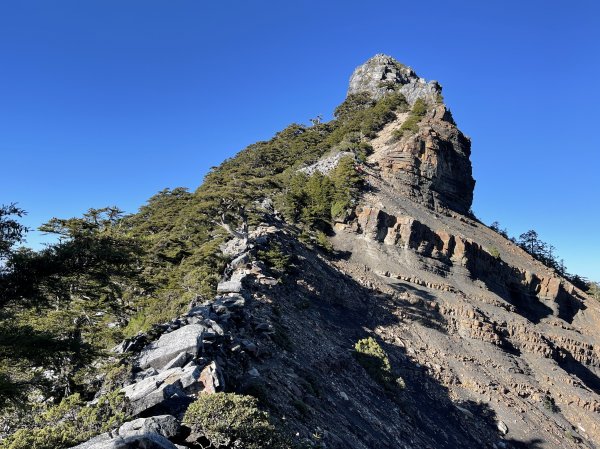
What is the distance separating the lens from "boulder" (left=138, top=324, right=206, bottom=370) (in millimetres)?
12703

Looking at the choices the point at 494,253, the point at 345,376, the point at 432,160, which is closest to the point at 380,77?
the point at 432,160

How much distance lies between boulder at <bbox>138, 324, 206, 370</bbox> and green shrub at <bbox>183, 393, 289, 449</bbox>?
3.64m

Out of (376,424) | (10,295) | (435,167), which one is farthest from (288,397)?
(435,167)

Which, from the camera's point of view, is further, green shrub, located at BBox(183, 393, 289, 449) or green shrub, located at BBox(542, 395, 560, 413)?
green shrub, located at BBox(542, 395, 560, 413)

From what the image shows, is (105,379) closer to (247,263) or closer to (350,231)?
(247,263)

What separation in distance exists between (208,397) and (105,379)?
545 cm

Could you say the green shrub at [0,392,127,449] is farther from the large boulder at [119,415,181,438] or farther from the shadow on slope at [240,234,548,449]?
the shadow on slope at [240,234,548,449]

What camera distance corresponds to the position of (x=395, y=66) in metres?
111

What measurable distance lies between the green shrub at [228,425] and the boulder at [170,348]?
143 inches

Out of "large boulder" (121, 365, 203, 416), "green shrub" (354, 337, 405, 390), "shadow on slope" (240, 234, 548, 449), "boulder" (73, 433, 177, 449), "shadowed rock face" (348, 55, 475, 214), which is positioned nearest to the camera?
"boulder" (73, 433, 177, 449)

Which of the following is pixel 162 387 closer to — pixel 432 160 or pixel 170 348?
pixel 170 348

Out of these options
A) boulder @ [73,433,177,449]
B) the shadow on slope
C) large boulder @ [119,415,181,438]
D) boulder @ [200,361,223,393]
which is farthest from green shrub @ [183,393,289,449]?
the shadow on slope

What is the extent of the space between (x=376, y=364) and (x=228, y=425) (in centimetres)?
1987

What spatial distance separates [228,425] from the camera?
8.85 meters
